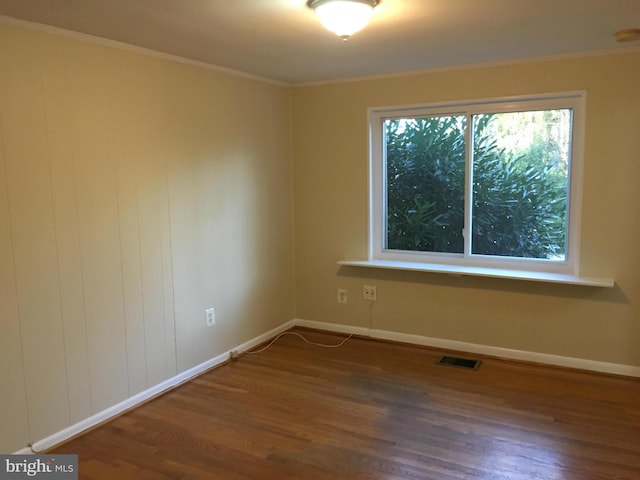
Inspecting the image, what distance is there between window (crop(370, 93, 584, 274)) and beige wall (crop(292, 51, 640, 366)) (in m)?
0.11

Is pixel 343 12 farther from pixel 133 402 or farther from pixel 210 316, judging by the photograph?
pixel 133 402

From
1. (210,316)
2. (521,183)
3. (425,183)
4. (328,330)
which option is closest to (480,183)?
(521,183)

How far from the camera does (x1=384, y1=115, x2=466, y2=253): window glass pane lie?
3.85 metres

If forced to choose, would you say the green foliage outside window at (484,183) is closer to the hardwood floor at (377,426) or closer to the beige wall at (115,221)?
the hardwood floor at (377,426)

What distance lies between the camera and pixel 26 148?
7.96 feet

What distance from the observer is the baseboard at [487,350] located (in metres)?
3.40

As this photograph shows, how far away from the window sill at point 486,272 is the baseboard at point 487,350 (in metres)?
0.54

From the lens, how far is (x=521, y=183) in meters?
3.63

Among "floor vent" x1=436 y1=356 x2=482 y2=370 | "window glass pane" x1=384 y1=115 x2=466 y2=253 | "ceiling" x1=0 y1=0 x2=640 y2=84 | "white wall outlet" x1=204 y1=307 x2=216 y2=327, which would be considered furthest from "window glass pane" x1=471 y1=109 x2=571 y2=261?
"white wall outlet" x1=204 y1=307 x2=216 y2=327

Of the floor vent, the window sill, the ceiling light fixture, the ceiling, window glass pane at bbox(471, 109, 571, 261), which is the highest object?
the ceiling

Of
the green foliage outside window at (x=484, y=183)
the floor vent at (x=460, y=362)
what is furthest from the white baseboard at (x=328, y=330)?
the green foliage outside window at (x=484, y=183)

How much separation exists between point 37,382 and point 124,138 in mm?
1351

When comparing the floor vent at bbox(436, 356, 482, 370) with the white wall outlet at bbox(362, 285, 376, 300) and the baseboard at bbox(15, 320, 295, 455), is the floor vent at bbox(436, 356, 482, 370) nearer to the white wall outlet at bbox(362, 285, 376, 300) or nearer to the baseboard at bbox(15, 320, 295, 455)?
the white wall outlet at bbox(362, 285, 376, 300)

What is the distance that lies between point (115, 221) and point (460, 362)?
2455 millimetres
